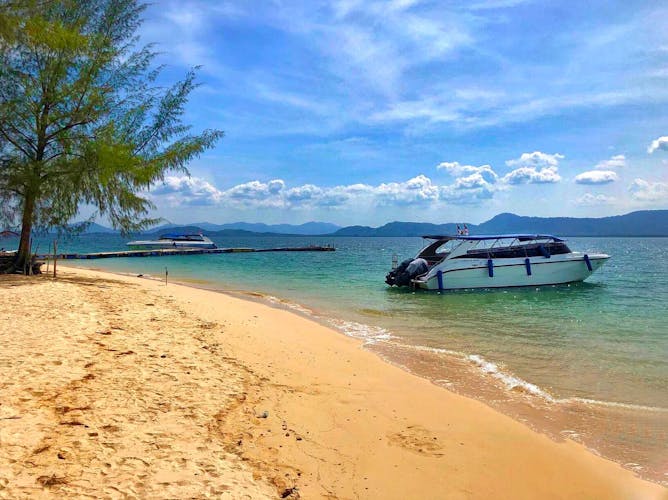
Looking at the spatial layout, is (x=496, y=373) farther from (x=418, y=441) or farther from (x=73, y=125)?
(x=73, y=125)

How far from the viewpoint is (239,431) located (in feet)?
15.9

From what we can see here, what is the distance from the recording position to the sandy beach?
376cm

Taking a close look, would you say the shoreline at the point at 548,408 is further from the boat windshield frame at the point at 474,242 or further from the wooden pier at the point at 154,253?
the wooden pier at the point at 154,253

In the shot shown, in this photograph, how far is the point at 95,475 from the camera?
355 cm

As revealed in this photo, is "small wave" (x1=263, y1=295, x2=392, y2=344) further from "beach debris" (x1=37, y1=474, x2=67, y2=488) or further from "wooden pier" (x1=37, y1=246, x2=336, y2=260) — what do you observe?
"wooden pier" (x1=37, y1=246, x2=336, y2=260)

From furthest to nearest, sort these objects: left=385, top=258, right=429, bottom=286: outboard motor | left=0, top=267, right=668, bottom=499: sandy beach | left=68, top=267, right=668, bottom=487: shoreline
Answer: left=385, top=258, right=429, bottom=286: outboard motor < left=68, top=267, right=668, bottom=487: shoreline < left=0, top=267, right=668, bottom=499: sandy beach

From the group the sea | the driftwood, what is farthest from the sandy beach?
the driftwood

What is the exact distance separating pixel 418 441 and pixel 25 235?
17.3 metres

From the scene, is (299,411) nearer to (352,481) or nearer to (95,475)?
(352,481)

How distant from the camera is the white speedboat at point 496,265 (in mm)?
25328

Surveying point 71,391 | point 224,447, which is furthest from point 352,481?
point 71,391

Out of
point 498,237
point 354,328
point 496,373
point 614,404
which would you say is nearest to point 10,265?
point 354,328

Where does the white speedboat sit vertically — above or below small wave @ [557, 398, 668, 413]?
above

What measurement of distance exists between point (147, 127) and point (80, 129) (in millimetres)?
2382
